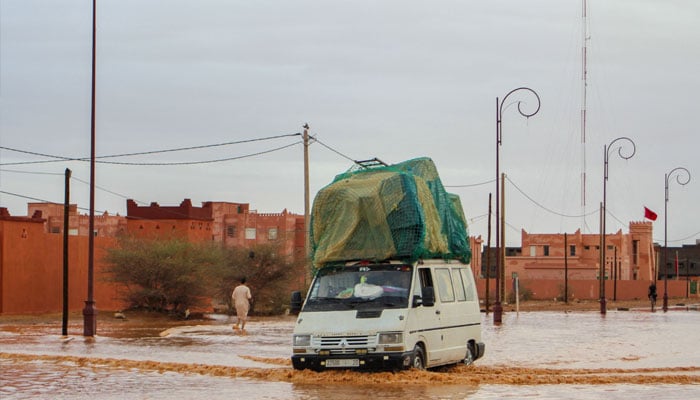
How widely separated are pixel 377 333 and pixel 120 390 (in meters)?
4.08

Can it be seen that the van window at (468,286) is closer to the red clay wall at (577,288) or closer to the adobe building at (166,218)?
the adobe building at (166,218)

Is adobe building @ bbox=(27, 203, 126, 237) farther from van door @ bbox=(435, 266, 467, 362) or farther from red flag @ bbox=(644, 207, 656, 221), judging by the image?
van door @ bbox=(435, 266, 467, 362)

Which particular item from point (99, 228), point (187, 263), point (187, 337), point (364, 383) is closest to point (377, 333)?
point (364, 383)

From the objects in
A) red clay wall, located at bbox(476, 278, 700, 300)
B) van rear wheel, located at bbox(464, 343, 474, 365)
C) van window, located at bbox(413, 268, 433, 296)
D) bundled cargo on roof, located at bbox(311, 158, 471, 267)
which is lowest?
red clay wall, located at bbox(476, 278, 700, 300)

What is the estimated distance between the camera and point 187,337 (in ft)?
109

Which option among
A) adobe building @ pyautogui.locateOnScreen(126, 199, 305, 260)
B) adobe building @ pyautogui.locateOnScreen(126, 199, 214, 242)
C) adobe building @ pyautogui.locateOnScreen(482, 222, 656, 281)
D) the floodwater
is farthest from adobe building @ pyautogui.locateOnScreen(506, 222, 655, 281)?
the floodwater

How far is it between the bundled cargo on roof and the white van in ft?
0.85

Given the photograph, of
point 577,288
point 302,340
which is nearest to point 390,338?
point 302,340

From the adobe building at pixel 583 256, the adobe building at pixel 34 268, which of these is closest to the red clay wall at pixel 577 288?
the adobe building at pixel 583 256

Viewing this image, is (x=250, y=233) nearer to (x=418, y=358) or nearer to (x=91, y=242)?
(x=91, y=242)

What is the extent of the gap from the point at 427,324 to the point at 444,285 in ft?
4.40

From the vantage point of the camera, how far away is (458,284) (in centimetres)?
2133

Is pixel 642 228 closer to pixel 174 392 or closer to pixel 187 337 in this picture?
pixel 187 337

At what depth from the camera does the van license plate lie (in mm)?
18438
